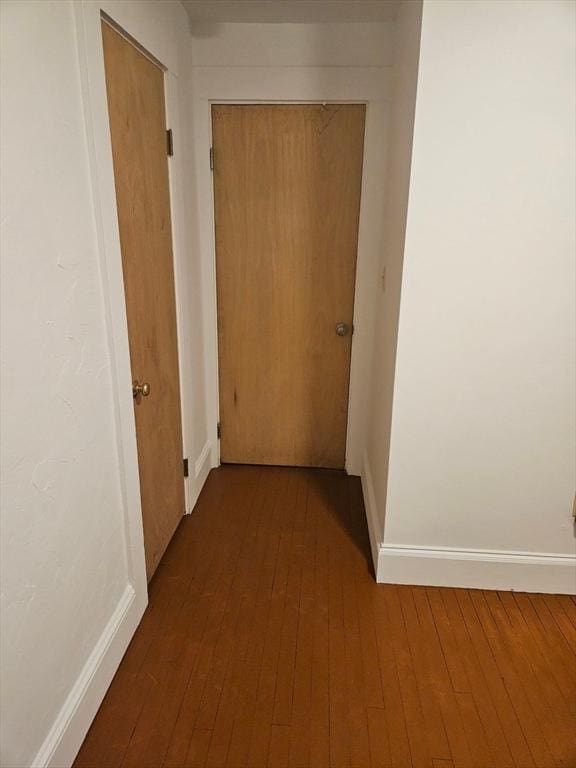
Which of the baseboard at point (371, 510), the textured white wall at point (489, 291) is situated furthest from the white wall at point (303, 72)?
the baseboard at point (371, 510)

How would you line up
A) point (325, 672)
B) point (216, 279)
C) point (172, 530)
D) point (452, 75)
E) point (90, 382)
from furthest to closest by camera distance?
point (216, 279) → point (172, 530) → point (325, 672) → point (452, 75) → point (90, 382)

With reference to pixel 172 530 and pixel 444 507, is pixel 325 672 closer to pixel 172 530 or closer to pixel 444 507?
pixel 444 507

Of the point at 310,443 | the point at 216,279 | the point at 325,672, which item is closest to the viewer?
the point at 325,672

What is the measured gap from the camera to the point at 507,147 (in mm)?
1724

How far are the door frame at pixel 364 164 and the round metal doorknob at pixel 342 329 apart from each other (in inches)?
1.9

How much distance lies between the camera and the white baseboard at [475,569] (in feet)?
7.06

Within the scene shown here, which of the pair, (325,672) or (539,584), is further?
(539,584)

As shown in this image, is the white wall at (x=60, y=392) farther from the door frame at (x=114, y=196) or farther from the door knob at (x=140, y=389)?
the door knob at (x=140, y=389)

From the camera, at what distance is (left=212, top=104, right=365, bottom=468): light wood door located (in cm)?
267

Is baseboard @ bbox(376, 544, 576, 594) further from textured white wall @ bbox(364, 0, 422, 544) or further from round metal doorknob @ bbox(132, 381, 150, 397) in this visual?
round metal doorknob @ bbox(132, 381, 150, 397)

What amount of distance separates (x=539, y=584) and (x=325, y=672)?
99cm

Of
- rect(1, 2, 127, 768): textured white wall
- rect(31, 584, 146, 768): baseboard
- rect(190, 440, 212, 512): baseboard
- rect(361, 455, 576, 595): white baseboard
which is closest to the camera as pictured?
rect(1, 2, 127, 768): textured white wall

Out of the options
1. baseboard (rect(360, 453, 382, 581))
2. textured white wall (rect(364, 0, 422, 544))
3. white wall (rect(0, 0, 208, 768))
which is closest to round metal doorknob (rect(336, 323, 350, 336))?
textured white wall (rect(364, 0, 422, 544))

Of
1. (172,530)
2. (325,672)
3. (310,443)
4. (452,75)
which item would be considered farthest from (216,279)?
(325,672)
